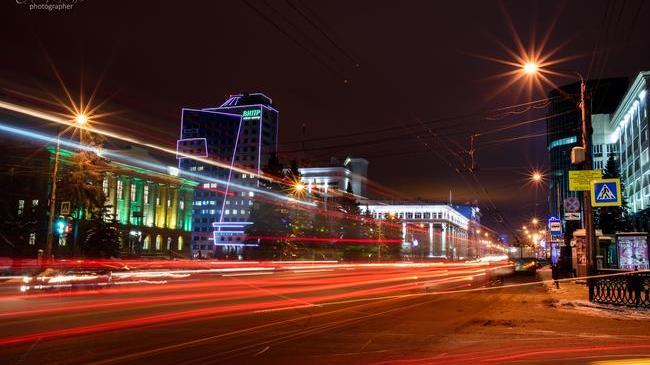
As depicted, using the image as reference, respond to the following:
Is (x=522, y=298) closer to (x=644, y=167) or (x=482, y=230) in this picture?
(x=644, y=167)

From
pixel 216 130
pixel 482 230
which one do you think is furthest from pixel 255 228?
pixel 482 230

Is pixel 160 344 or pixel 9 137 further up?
pixel 9 137

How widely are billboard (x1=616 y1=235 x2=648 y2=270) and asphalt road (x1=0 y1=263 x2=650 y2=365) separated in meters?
7.08

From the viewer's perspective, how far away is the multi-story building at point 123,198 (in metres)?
59.1

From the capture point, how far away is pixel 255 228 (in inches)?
A: 2904

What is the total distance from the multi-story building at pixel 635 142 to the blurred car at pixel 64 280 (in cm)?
6188

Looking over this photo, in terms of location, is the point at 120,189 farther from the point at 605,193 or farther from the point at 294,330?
the point at 294,330

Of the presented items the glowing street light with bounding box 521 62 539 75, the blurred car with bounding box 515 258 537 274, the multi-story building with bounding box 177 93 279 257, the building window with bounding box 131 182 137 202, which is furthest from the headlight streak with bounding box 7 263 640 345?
the multi-story building with bounding box 177 93 279 257

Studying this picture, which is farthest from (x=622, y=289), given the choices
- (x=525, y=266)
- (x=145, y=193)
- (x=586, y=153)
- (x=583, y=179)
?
(x=145, y=193)

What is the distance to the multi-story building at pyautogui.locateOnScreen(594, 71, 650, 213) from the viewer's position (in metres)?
69.7

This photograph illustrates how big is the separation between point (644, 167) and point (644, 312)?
61.2 m

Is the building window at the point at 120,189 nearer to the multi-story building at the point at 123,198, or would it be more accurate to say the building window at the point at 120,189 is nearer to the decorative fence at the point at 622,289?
the multi-story building at the point at 123,198

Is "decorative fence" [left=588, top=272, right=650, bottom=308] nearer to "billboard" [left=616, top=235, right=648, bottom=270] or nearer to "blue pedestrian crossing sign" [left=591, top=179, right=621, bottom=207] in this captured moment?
"blue pedestrian crossing sign" [left=591, top=179, right=621, bottom=207]

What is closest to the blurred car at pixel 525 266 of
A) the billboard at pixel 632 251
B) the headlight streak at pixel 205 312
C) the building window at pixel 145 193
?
the billboard at pixel 632 251
